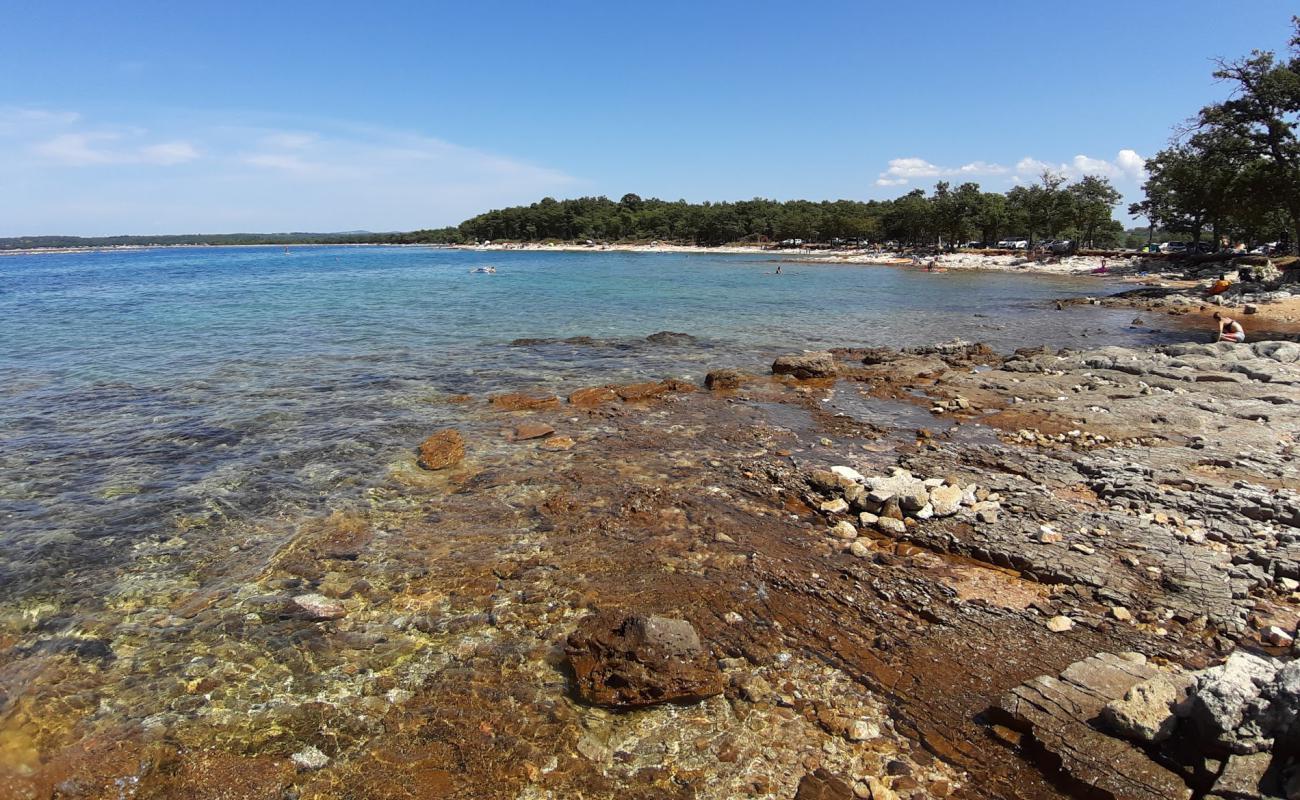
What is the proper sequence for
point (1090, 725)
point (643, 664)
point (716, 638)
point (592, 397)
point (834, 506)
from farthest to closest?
1. point (592, 397)
2. point (834, 506)
3. point (716, 638)
4. point (643, 664)
5. point (1090, 725)

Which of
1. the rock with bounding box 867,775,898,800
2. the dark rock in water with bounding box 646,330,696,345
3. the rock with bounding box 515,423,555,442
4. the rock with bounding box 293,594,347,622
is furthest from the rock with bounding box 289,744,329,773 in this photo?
the dark rock in water with bounding box 646,330,696,345

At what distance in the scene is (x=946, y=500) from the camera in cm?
938

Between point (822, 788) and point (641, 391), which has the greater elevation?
point (641, 391)

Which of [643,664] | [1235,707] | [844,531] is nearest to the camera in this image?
[1235,707]

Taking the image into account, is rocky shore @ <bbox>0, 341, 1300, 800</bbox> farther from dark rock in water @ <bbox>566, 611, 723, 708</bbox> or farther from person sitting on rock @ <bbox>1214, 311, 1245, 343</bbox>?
person sitting on rock @ <bbox>1214, 311, 1245, 343</bbox>

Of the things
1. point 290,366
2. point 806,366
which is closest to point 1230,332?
point 806,366

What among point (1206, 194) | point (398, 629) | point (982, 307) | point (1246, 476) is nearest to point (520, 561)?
point (398, 629)

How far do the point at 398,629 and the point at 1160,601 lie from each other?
29.0 ft

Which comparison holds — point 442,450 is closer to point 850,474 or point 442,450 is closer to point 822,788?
point 850,474

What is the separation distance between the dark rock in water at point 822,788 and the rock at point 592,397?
12166mm

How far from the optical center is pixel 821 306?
42.5 meters

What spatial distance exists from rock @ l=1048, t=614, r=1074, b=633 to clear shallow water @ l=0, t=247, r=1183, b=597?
35.2ft

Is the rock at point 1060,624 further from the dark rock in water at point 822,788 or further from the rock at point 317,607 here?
the rock at point 317,607

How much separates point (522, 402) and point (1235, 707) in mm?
14644
